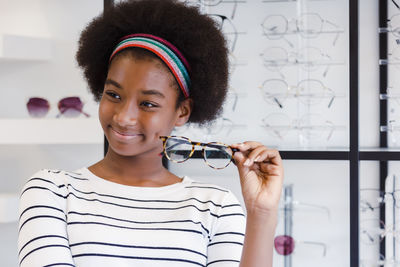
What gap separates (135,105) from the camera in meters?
0.95

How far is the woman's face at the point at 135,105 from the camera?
948 millimetres

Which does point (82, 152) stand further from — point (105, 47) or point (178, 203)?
point (178, 203)

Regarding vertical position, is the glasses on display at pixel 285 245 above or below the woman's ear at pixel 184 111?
below

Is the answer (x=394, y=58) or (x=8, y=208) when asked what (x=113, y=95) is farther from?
(x=394, y=58)

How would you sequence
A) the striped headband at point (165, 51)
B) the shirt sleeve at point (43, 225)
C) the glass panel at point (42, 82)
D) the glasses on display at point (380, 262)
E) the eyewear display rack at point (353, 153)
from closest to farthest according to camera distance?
the shirt sleeve at point (43, 225) → the striped headband at point (165, 51) → the eyewear display rack at point (353, 153) → the glasses on display at point (380, 262) → the glass panel at point (42, 82)

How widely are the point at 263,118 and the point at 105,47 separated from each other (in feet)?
2.88

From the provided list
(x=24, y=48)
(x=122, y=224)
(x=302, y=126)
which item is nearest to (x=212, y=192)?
(x=122, y=224)

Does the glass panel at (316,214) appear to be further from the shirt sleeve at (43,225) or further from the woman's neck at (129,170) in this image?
the shirt sleeve at (43,225)

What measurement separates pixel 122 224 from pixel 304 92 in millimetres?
1081

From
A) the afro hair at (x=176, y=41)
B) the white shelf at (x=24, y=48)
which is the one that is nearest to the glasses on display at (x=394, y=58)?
the afro hair at (x=176, y=41)

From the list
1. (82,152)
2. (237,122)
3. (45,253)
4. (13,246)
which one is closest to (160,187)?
(45,253)

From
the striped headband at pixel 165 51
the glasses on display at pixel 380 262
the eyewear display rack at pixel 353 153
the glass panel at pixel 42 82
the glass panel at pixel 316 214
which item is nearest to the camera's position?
the striped headband at pixel 165 51

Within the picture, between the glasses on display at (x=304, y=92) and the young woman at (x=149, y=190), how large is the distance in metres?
0.80

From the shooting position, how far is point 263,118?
1.91m
